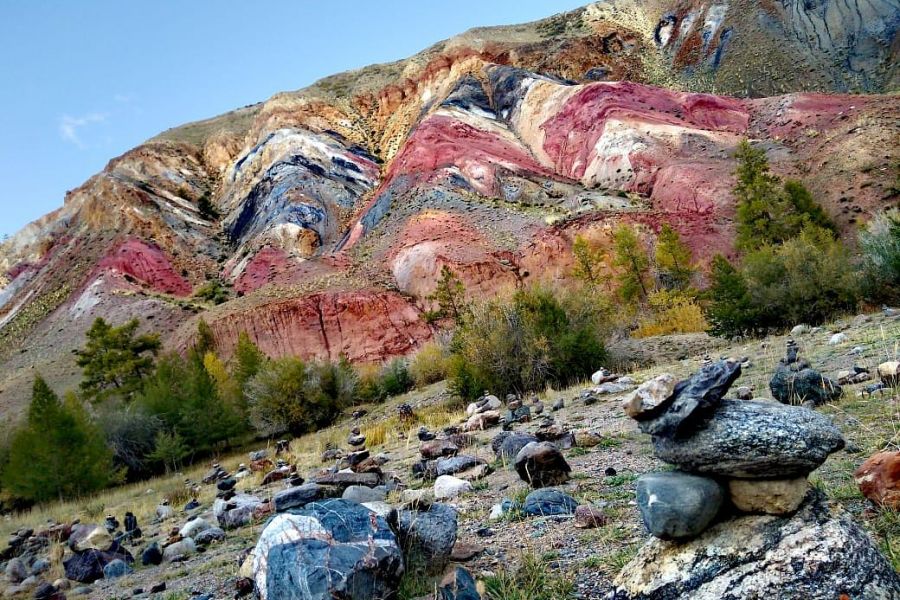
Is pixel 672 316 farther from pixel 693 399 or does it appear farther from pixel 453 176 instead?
pixel 453 176

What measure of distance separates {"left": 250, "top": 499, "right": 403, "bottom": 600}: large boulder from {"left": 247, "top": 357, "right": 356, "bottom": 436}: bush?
21108 mm

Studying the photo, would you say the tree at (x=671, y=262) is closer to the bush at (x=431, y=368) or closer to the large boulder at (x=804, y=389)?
the bush at (x=431, y=368)

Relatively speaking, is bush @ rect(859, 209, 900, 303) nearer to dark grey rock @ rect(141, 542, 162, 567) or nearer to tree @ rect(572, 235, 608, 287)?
tree @ rect(572, 235, 608, 287)

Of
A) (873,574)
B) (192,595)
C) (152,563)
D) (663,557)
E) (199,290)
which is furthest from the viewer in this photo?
(199,290)

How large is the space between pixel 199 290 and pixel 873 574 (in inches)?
2179

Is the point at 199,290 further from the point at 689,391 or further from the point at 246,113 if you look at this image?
the point at 689,391

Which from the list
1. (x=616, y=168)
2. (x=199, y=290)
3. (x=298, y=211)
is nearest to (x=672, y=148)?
(x=616, y=168)

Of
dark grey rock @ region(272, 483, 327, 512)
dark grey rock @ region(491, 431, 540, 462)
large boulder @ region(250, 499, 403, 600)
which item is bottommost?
dark grey rock @ region(491, 431, 540, 462)

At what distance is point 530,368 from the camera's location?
15.6 metres

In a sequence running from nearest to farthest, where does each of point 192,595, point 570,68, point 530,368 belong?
point 192,595 < point 530,368 < point 570,68

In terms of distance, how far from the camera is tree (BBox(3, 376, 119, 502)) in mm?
19547

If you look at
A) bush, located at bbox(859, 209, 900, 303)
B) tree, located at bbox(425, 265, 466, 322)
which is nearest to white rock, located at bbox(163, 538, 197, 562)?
bush, located at bbox(859, 209, 900, 303)

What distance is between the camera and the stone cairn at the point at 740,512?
7.74 ft

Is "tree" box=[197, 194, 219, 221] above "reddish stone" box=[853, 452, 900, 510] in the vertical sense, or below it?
above
